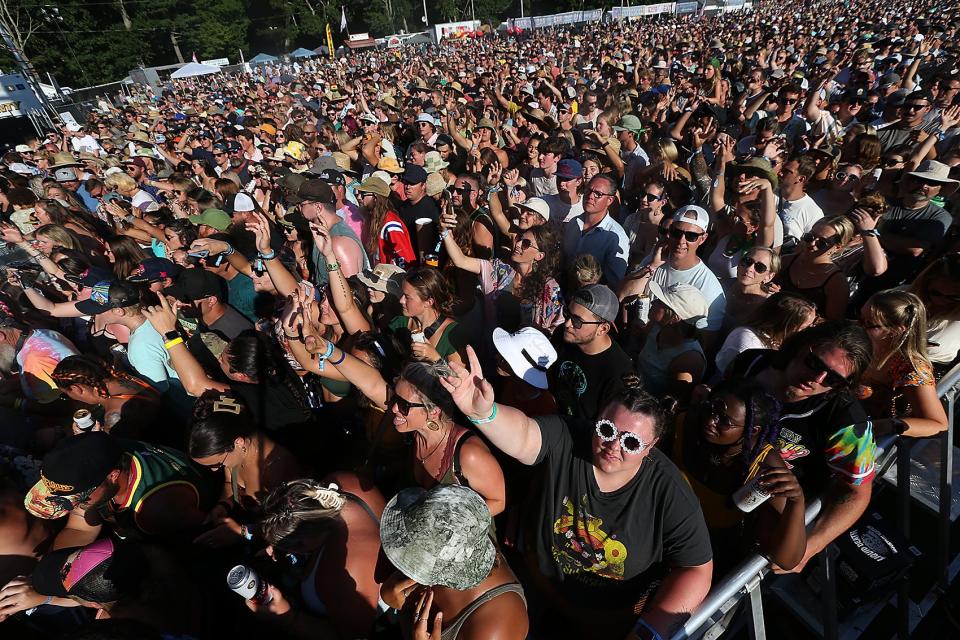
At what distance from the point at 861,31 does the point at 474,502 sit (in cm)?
2505

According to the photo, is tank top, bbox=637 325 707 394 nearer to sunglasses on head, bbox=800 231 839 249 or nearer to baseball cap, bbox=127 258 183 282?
sunglasses on head, bbox=800 231 839 249

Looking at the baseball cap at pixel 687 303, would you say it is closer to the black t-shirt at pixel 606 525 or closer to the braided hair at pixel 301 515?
the black t-shirt at pixel 606 525

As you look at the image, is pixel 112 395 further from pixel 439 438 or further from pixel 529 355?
pixel 529 355

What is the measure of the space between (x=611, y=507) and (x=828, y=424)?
113cm

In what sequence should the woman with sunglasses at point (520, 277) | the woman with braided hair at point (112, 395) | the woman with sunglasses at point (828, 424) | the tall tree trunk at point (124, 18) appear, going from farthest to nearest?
the tall tree trunk at point (124, 18)
the woman with sunglasses at point (520, 277)
the woman with braided hair at point (112, 395)
the woman with sunglasses at point (828, 424)

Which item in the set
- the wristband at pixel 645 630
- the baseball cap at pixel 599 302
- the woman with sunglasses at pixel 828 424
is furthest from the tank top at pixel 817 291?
the wristband at pixel 645 630

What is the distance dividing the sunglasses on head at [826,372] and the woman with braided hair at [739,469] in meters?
0.29

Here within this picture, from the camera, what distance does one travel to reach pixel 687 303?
2.97 meters

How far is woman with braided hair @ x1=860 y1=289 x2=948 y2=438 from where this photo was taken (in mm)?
2301

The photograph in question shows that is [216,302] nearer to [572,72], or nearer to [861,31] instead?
[572,72]

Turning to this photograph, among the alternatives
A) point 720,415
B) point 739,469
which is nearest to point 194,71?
point 720,415

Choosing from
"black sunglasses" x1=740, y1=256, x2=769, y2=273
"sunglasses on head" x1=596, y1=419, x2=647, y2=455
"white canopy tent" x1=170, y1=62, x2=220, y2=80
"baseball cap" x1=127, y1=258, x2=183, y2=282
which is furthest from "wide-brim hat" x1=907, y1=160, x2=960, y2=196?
"white canopy tent" x1=170, y1=62, x2=220, y2=80

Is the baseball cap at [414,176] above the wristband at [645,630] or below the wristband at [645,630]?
above

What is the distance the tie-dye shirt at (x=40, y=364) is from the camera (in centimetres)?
354
